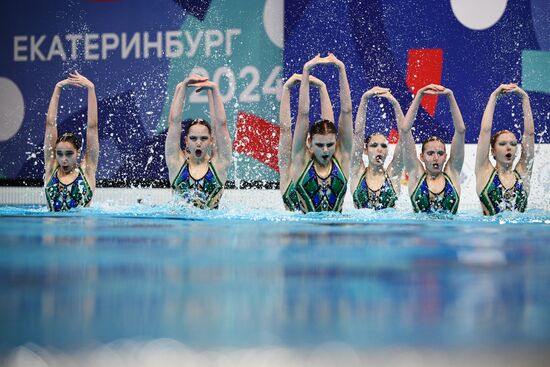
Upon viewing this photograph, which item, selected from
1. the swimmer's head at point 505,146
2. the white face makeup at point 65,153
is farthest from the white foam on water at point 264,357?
the white face makeup at point 65,153

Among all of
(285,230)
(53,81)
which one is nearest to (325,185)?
(285,230)

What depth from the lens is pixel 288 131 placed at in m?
4.83

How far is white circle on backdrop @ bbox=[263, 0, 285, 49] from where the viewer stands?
27.2ft

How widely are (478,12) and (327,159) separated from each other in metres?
3.90

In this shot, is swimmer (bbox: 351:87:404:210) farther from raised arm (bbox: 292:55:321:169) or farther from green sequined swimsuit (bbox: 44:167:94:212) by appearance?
green sequined swimsuit (bbox: 44:167:94:212)

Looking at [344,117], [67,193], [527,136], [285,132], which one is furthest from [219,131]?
[527,136]

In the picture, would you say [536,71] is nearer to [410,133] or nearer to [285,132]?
[410,133]

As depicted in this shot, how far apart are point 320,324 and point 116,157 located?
8041 millimetres

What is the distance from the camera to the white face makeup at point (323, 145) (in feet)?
15.5

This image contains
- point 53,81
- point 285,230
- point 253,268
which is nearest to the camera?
point 253,268

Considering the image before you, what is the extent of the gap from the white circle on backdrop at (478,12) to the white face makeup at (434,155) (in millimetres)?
3002

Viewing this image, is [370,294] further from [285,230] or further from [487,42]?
[487,42]

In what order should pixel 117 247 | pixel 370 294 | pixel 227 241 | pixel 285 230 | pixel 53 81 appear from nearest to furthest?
pixel 370 294 → pixel 117 247 → pixel 227 241 → pixel 285 230 → pixel 53 81

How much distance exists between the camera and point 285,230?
307 cm
